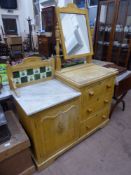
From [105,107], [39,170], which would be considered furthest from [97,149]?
[39,170]

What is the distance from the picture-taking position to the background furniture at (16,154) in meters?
1.01

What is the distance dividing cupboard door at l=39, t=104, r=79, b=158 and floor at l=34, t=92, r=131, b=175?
0.49ft

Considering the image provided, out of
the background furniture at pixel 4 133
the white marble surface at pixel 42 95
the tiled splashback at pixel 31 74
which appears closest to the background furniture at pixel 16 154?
the background furniture at pixel 4 133

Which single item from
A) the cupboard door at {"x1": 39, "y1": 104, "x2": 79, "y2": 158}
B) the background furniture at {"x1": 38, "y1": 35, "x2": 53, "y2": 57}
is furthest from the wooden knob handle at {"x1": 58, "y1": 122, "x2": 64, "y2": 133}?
the background furniture at {"x1": 38, "y1": 35, "x2": 53, "y2": 57}

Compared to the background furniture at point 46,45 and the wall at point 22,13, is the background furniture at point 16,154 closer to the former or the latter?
the background furniture at point 46,45

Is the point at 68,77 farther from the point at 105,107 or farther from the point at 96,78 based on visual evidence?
the point at 105,107

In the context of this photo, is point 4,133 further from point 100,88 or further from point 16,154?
point 100,88

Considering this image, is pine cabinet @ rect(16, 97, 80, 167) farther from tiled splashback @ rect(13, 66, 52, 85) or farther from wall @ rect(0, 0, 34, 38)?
wall @ rect(0, 0, 34, 38)

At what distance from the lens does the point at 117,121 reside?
6.27 ft

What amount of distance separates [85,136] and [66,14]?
1.38 m

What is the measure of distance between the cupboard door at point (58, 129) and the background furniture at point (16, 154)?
0.47 ft

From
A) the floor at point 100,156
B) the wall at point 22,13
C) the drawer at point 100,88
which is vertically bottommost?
the floor at point 100,156

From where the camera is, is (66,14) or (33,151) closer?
(33,151)

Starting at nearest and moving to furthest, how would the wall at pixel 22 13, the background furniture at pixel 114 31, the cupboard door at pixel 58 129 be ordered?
the cupboard door at pixel 58 129
the background furniture at pixel 114 31
the wall at pixel 22 13
